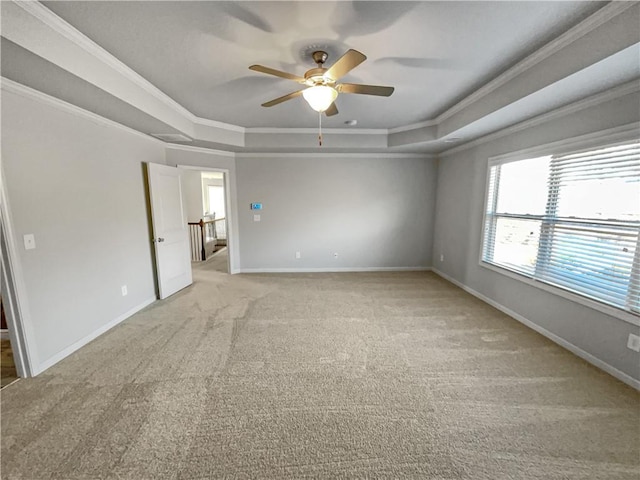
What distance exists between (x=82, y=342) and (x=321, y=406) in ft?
8.49

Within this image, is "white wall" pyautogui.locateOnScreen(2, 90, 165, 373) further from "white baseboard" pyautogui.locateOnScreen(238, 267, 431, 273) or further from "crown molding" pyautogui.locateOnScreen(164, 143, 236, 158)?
"white baseboard" pyautogui.locateOnScreen(238, 267, 431, 273)

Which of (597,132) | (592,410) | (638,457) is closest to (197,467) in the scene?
(638,457)

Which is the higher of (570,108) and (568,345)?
(570,108)

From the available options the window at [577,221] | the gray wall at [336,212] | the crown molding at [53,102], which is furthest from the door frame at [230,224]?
the window at [577,221]

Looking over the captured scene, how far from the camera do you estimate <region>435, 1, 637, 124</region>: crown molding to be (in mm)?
1560

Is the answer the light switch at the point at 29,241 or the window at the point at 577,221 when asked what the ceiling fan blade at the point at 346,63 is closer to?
the window at the point at 577,221

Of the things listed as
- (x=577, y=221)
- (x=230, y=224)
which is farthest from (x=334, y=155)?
(x=577, y=221)

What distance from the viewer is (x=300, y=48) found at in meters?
2.08

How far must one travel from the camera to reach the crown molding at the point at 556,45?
156cm

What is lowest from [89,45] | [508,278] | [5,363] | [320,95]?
[5,363]

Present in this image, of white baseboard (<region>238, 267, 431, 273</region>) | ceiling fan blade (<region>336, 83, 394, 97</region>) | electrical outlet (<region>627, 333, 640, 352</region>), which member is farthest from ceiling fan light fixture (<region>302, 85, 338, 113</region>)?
white baseboard (<region>238, 267, 431, 273</region>)

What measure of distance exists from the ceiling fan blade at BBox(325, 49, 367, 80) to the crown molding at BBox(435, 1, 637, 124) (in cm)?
149

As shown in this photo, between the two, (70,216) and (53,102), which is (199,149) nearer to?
(53,102)

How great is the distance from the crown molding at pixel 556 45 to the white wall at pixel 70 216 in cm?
413
